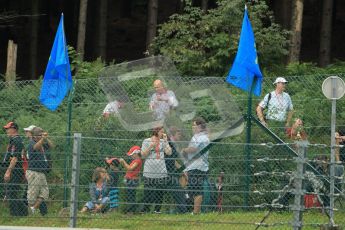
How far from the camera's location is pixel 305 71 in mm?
23203

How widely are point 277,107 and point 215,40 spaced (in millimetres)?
7864

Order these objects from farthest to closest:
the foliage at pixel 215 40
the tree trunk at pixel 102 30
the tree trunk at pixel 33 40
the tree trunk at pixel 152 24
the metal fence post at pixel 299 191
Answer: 1. the tree trunk at pixel 102 30
2. the tree trunk at pixel 33 40
3. the tree trunk at pixel 152 24
4. the foliage at pixel 215 40
5. the metal fence post at pixel 299 191

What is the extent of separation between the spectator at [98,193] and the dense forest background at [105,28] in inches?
689

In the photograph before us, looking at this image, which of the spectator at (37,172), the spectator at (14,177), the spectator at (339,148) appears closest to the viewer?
the spectator at (37,172)

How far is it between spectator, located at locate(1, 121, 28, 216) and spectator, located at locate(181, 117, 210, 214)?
2.27 meters

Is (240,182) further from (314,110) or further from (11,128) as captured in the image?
(11,128)

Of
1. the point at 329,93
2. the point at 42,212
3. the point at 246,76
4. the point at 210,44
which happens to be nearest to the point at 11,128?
the point at 42,212

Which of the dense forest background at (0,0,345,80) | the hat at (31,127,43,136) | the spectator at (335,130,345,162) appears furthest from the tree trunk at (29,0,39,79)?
the spectator at (335,130,345,162)

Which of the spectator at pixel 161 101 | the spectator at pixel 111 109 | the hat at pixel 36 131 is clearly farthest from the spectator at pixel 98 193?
the spectator at pixel 111 109

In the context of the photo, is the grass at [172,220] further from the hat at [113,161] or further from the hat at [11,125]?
the hat at [11,125]

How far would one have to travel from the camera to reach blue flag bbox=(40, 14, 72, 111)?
16797 millimetres

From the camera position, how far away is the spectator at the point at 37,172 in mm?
14047

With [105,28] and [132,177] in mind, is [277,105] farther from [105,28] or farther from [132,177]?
[105,28]

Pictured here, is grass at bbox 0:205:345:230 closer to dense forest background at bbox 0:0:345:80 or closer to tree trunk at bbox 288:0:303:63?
tree trunk at bbox 288:0:303:63
